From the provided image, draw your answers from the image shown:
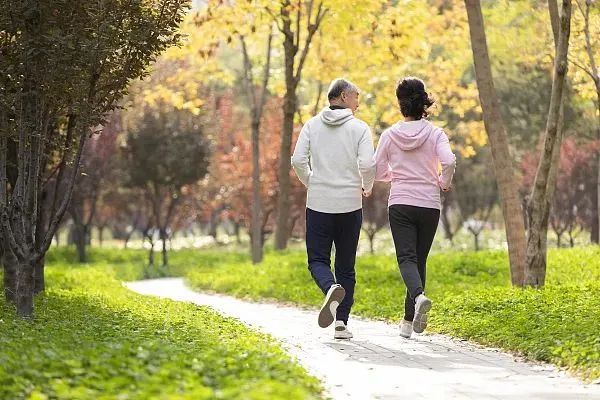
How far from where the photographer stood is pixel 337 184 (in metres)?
9.68

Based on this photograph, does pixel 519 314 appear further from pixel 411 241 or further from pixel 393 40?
pixel 393 40

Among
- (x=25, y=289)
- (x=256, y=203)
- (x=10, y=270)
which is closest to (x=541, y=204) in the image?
(x=25, y=289)

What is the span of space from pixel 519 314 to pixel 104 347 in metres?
4.46

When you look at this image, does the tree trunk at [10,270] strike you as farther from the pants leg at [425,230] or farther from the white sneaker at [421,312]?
the white sneaker at [421,312]

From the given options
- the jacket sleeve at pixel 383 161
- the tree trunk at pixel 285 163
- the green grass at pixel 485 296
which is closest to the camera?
the green grass at pixel 485 296

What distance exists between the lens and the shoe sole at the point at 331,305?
9234 millimetres

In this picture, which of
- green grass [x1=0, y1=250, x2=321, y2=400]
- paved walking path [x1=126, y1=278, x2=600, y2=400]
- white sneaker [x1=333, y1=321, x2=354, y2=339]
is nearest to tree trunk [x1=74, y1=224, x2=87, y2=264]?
green grass [x1=0, y1=250, x2=321, y2=400]

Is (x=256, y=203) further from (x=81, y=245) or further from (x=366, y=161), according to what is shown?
(x=366, y=161)

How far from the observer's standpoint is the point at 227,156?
42.3m

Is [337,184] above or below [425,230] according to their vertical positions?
above

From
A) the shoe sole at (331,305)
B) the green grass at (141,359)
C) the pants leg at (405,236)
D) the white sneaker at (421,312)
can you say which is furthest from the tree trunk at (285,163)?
the white sneaker at (421,312)

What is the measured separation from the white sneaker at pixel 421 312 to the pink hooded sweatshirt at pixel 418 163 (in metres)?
0.96

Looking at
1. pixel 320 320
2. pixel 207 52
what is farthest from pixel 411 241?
pixel 207 52

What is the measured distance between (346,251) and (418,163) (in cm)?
104
